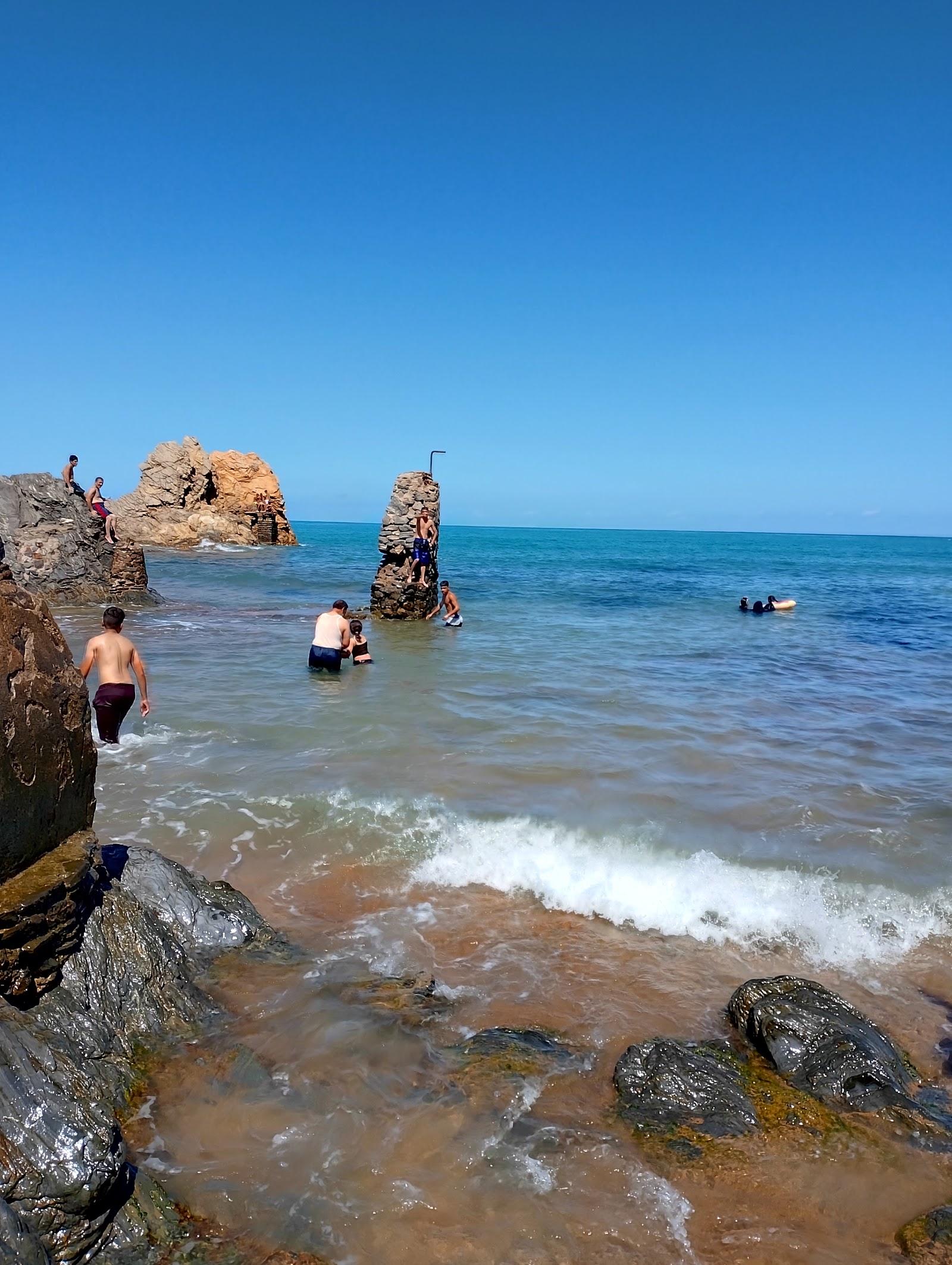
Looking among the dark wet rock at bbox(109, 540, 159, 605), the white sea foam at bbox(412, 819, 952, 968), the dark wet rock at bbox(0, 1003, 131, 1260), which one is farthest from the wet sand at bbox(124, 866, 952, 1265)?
the dark wet rock at bbox(109, 540, 159, 605)

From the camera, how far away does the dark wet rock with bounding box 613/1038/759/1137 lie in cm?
380

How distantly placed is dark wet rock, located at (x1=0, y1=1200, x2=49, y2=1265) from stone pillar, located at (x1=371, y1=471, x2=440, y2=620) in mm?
18313

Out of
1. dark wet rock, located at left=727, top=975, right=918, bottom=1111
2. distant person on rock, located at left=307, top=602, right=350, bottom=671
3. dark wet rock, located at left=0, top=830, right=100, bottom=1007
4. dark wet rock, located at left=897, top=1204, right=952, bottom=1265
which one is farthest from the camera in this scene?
distant person on rock, located at left=307, top=602, right=350, bottom=671

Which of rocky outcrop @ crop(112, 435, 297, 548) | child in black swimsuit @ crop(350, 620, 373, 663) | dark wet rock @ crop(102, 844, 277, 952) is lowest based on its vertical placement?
dark wet rock @ crop(102, 844, 277, 952)

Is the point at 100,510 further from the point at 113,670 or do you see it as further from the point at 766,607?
the point at 766,607

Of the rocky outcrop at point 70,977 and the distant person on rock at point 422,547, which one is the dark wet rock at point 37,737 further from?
the distant person on rock at point 422,547

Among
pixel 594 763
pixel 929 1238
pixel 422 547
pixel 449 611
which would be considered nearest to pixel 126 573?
pixel 422 547

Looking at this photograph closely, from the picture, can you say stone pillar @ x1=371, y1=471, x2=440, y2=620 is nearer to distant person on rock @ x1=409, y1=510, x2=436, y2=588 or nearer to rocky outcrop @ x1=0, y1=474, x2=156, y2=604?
distant person on rock @ x1=409, y1=510, x2=436, y2=588

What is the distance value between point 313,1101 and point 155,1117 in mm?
703

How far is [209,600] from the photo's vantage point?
968 inches

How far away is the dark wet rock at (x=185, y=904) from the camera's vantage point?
4.92m

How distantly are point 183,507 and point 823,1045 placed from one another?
159 feet

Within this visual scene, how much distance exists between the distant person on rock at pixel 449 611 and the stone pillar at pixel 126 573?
8.06 metres

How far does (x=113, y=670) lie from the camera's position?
8297mm
